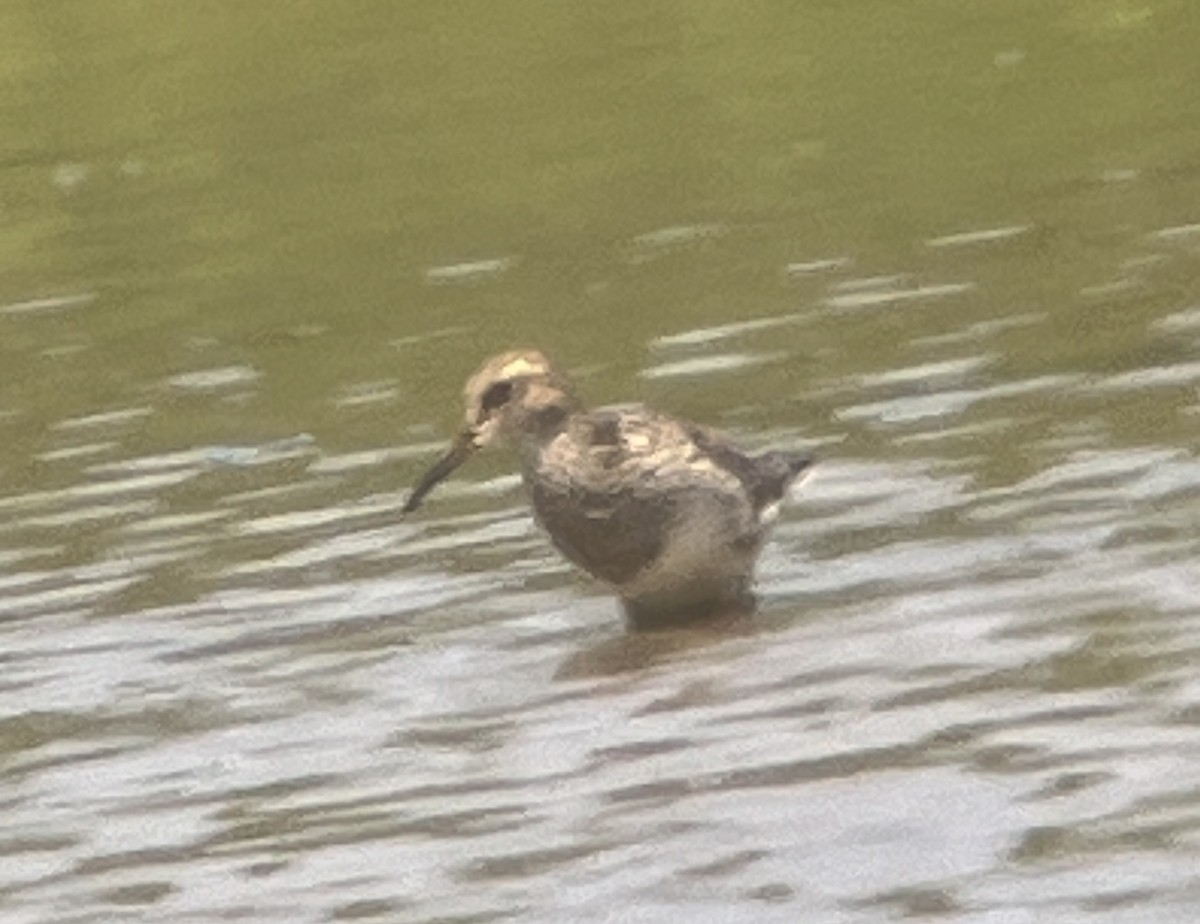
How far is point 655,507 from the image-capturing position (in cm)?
1161

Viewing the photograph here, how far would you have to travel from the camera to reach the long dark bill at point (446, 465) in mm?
12172

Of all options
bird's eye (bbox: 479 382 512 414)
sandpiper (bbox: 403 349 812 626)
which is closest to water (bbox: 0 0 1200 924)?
sandpiper (bbox: 403 349 812 626)

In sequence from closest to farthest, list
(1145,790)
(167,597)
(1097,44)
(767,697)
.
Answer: (1145,790)
(767,697)
(167,597)
(1097,44)

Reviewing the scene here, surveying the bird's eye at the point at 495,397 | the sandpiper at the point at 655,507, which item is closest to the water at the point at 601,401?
the sandpiper at the point at 655,507

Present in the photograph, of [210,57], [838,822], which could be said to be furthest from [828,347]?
[210,57]

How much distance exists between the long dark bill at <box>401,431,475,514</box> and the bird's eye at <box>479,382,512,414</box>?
104mm

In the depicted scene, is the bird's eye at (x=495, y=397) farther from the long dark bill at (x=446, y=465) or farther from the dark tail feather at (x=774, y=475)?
the dark tail feather at (x=774, y=475)

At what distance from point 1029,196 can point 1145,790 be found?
312 inches

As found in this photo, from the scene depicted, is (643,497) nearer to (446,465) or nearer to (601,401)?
(446,465)

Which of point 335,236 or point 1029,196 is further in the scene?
point 335,236

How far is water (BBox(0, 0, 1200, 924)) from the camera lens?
927cm

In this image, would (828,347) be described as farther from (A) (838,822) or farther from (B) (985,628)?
(A) (838,822)

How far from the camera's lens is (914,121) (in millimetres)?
18703

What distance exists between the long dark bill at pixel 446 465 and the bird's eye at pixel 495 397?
104 millimetres
